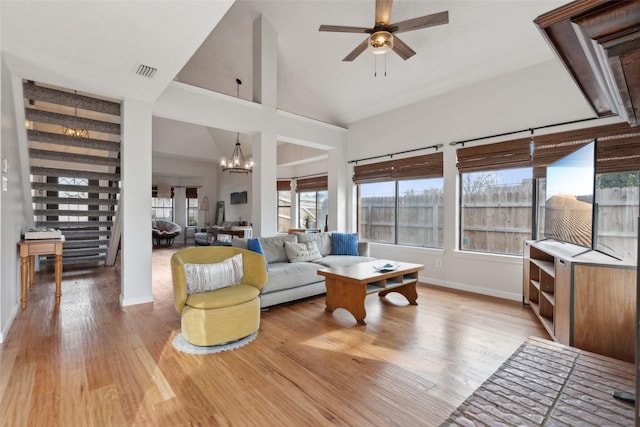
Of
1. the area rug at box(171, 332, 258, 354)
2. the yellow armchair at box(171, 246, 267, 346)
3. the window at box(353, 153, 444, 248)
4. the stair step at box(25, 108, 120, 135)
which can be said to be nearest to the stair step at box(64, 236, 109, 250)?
the stair step at box(25, 108, 120, 135)

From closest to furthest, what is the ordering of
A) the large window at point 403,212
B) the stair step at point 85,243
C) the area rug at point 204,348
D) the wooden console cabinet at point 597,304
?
1. the wooden console cabinet at point 597,304
2. the area rug at point 204,348
3. the large window at point 403,212
4. the stair step at point 85,243

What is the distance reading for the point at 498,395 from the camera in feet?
5.49

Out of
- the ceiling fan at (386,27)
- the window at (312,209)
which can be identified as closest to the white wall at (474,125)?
the ceiling fan at (386,27)

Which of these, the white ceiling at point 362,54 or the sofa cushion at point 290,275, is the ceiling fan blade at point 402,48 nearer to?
the white ceiling at point 362,54

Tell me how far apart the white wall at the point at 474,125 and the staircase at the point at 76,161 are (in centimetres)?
429

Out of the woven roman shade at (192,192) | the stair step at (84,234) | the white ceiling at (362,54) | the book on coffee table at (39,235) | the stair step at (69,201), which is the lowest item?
the stair step at (84,234)

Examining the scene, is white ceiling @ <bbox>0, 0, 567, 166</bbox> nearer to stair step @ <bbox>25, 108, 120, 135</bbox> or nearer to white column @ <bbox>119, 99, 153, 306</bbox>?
white column @ <bbox>119, 99, 153, 306</bbox>

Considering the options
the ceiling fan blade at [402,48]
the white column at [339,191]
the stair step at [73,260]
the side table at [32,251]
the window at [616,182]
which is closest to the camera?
the window at [616,182]

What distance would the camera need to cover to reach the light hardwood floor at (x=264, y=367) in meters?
1.68

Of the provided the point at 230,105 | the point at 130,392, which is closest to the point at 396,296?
the point at 130,392

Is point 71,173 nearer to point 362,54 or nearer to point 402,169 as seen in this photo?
point 362,54

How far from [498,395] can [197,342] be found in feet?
7.06

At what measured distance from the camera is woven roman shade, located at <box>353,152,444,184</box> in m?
4.70

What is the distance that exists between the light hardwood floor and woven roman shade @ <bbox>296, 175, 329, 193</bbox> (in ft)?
13.7
